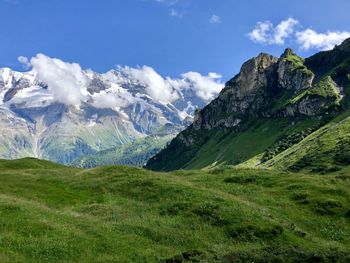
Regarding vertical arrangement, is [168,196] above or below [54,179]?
below

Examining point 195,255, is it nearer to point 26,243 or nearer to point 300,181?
point 26,243

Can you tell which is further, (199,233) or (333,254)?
(199,233)

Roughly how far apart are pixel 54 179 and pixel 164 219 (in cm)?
3060

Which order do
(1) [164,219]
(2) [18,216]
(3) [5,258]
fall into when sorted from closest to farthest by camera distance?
(3) [5,258] < (2) [18,216] < (1) [164,219]

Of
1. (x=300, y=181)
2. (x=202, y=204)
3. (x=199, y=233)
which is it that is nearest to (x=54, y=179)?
(x=202, y=204)

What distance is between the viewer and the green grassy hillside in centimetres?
3981

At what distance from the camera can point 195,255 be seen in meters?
38.5

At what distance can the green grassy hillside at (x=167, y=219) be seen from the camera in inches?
1567

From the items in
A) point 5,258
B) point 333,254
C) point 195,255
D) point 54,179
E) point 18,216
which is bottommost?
point 333,254

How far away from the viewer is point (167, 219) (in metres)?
54.5

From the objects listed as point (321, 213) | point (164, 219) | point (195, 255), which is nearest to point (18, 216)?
point (164, 219)

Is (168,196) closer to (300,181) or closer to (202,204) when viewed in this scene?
(202,204)

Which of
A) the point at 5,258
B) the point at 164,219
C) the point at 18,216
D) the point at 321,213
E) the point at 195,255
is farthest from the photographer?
the point at 321,213

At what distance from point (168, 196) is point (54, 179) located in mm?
23246
